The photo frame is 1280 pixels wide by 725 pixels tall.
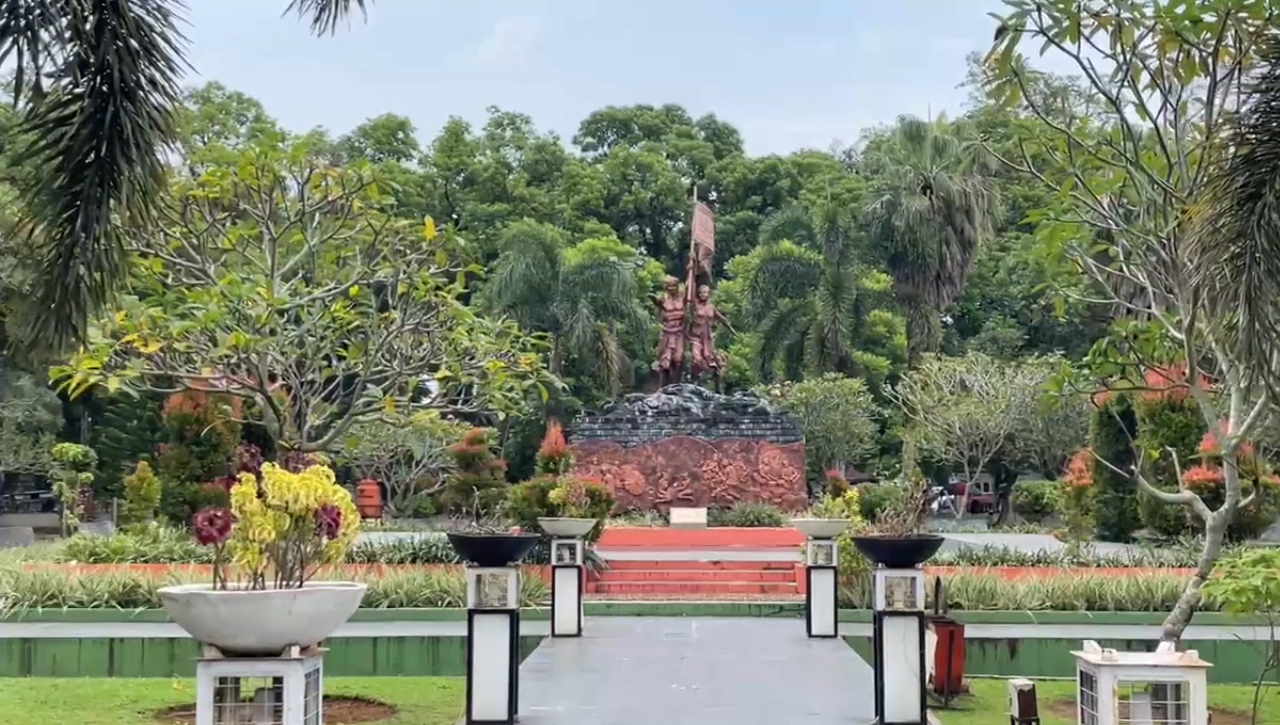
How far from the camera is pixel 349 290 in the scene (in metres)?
11.3

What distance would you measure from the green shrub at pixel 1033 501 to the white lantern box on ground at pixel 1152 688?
22805 mm

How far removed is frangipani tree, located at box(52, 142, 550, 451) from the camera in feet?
35.2

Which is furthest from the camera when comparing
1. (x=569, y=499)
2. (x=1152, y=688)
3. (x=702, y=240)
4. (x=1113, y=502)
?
(x=702, y=240)

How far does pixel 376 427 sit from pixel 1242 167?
21873mm

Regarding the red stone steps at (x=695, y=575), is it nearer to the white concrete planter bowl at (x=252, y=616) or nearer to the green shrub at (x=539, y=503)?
the green shrub at (x=539, y=503)

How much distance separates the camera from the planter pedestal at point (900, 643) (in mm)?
6930

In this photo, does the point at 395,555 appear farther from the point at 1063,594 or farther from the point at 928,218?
the point at 928,218

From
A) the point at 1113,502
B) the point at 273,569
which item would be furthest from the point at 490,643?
the point at 1113,502

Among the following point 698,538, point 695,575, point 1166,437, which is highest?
point 1166,437

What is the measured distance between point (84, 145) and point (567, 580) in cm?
663

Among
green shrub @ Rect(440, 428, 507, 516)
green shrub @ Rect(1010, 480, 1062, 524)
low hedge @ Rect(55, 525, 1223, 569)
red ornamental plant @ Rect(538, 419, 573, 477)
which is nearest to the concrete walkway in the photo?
low hedge @ Rect(55, 525, 1223, 569)

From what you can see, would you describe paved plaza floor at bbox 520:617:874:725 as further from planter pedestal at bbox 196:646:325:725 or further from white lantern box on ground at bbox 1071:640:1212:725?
planter pedestal at bbox 196:646:325:725

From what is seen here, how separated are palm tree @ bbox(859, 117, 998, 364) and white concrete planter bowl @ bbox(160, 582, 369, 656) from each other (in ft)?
87.5

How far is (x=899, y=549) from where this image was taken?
6801 millimetres
